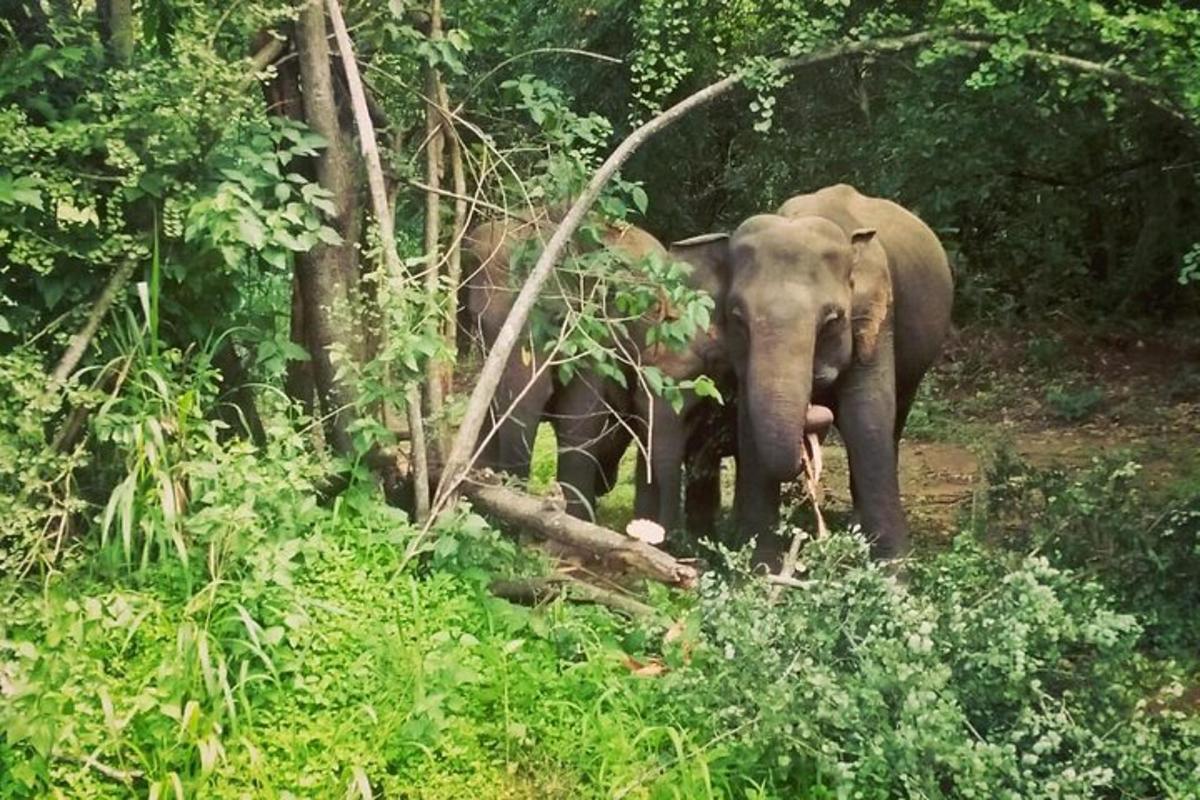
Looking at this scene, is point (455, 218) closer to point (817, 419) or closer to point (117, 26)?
point (117, 26)

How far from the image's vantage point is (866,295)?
7297 mm

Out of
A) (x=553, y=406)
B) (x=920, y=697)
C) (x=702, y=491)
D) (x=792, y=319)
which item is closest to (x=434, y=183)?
(x=792, y=319)

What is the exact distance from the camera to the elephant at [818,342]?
679 centimetres

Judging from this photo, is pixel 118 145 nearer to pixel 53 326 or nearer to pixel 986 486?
pixel 53 326

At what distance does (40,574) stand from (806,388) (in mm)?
3437

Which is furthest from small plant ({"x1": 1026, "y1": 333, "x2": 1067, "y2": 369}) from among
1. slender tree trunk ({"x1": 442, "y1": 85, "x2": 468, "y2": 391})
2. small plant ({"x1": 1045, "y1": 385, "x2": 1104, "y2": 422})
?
slender tree trunk ({"x1": 442, "y1": 85, "x2": 468, "y2": 391})

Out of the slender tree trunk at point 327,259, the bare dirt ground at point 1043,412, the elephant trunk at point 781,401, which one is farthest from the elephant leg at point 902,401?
the slender tree trunk at point 327,259

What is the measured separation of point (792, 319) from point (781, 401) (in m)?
0.40

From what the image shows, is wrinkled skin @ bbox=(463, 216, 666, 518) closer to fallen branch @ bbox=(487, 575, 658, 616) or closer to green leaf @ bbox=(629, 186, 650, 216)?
green leaf @ bbox=(629, 186, 650, 216)

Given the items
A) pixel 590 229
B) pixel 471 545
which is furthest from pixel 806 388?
pixel 471 545

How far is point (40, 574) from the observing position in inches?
187

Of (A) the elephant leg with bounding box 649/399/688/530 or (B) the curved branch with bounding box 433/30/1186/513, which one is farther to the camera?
(A) the elephant leg with bounding box 649/399/688/530

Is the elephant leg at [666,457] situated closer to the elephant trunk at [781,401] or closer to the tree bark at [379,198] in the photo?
the elephant trunk at [781,401]

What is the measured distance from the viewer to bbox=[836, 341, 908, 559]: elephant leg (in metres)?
7.29
